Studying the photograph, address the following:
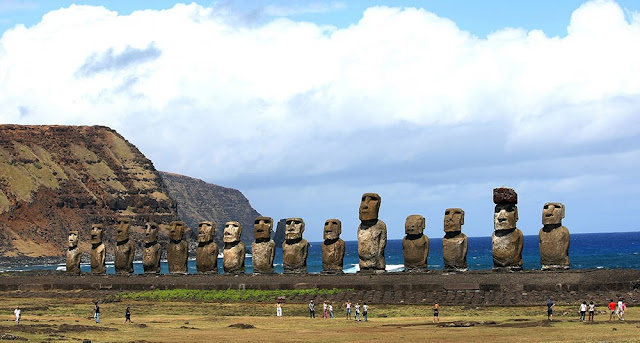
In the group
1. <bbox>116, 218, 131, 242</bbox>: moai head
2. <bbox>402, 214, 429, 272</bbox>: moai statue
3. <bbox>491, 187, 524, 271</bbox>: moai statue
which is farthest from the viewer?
<bbox>116, 218, 131, 242</bbox>: moai head

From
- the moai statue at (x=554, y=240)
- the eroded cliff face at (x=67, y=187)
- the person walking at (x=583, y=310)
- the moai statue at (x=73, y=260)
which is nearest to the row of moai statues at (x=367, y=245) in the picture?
the moai statue at (x=554, y=240)

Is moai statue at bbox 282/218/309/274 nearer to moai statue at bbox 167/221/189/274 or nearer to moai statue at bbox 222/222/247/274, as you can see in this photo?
moai statue at bbox 222/222/247/274

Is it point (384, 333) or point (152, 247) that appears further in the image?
point (152, 247)

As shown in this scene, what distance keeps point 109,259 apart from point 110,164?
4026 cm

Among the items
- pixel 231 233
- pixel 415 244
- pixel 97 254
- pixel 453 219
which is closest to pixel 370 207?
pixel 415 244

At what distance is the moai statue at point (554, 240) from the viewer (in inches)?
1517

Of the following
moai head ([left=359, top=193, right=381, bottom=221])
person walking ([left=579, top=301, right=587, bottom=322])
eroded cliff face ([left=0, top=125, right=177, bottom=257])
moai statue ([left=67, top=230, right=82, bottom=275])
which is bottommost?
person walking ([left=579, top=301, right=587, bottom=322])

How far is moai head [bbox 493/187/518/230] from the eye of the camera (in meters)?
39.2

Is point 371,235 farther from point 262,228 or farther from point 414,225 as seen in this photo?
point 262,228

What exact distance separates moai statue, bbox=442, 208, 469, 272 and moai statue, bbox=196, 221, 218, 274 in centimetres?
1133

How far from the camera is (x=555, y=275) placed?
3706 centimetres

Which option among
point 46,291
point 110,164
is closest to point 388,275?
point 46,291

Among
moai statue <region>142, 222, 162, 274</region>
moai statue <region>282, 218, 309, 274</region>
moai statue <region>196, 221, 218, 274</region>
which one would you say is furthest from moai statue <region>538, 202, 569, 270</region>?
moai statue <region>142, 222, 162, 274</region>

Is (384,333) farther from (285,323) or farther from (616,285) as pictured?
(616,285)
